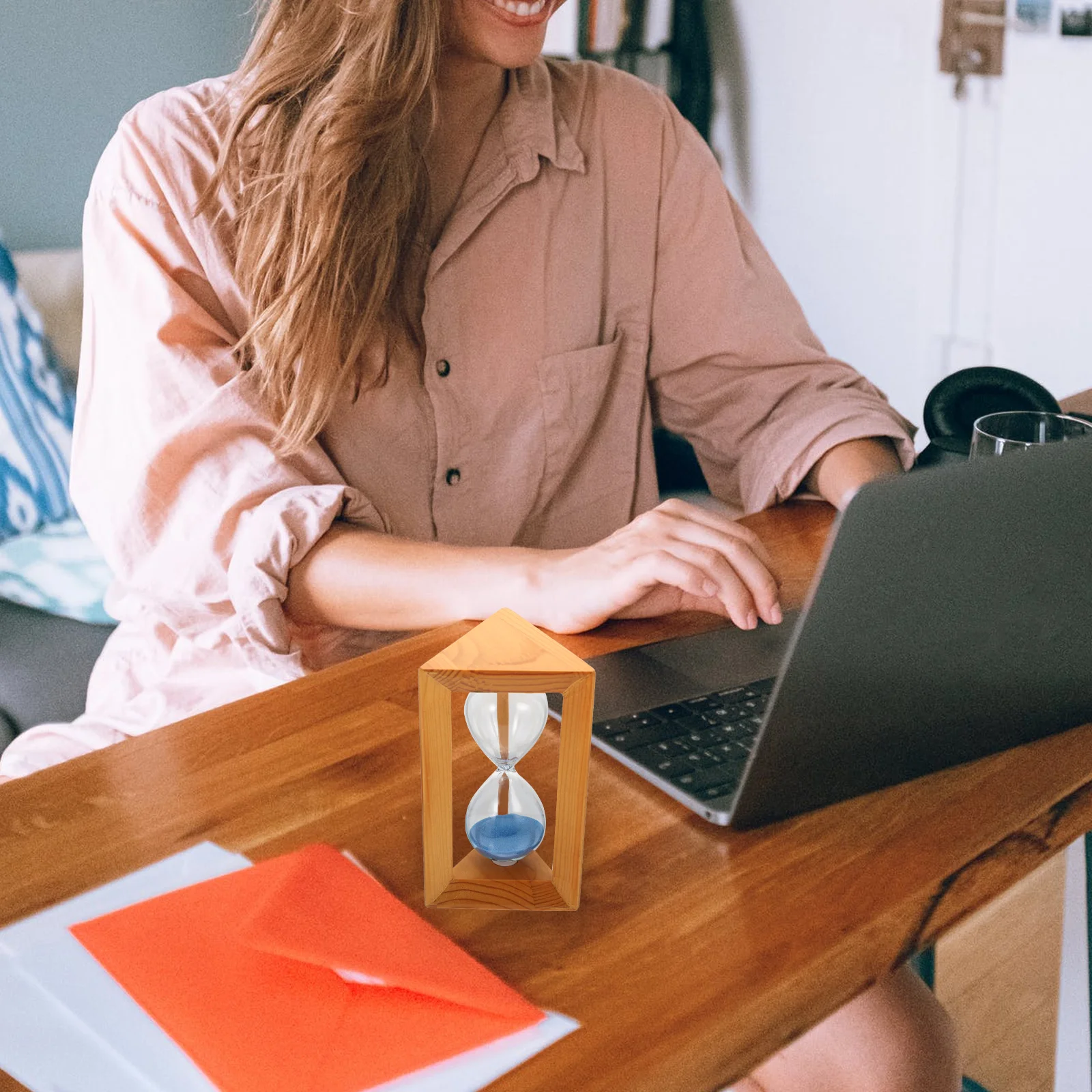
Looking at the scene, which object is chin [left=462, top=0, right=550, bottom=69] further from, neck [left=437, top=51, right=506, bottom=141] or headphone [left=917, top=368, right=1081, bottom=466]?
headphone [left=917, top=368, right=1081, bottom=466]

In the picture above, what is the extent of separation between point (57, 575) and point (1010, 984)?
151 cm

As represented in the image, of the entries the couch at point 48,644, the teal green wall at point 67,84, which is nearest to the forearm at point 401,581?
the couch at point 48,644

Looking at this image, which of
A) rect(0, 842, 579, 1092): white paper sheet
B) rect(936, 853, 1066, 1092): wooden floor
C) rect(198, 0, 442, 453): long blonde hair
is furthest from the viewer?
rect(936, 853, 1066, 1092): wooden floor

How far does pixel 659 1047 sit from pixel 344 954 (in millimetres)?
143

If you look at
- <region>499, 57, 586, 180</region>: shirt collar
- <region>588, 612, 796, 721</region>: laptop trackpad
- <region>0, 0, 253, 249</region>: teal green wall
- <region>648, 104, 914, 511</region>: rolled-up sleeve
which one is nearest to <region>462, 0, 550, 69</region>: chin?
<region>499, 57, 586, 180</region>: shirt collar

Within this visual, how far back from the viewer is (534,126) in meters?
1.28

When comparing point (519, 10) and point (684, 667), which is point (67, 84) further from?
point (684, 667)

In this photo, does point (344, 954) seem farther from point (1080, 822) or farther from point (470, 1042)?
point (1080, 822)

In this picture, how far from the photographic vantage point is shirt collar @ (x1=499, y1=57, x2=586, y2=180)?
1.27 metres

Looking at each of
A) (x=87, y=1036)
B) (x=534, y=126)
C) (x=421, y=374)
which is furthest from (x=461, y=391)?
(x=87, y=1036)

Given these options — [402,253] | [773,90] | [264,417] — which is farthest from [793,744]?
[773,90]

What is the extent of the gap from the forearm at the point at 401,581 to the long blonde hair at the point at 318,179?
116 millimetres

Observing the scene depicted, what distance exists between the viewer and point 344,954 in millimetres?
553

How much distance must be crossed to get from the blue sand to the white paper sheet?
0.35ft
